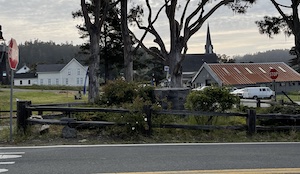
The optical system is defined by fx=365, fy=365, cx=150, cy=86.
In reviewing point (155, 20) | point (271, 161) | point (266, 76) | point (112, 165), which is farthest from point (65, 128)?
point (266, 76)

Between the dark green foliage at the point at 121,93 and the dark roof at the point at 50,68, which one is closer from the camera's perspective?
the dark green foliage at the point at 121,93

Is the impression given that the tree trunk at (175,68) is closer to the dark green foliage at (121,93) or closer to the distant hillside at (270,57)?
the dark green foliage at (121,93)

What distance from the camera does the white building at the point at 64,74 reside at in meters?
93.2

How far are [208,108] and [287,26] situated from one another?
12.5 metres

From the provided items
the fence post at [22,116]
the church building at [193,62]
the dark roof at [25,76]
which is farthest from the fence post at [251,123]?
the dark roof at [25,76]

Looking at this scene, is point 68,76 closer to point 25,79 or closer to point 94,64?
point 25,79

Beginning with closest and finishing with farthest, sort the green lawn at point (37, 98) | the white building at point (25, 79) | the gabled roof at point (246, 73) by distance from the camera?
1. the green lawn at point (37, 98)
2. the gabled roof at point (246, 73)
3. the white building at point (25, 79)

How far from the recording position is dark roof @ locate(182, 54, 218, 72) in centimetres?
8600

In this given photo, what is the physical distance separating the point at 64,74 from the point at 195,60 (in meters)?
34.1

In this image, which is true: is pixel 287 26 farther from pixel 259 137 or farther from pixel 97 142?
pixel 97 142

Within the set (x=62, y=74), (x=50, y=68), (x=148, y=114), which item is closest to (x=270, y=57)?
(x=62, y=74)

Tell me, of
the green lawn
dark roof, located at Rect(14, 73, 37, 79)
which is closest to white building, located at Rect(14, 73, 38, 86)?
dark roof, located at Rect(14, 73, 37, 79)

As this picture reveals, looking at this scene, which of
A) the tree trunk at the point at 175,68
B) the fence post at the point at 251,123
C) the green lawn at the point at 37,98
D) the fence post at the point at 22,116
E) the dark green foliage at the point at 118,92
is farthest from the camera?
the green lawn at the point at 37,98

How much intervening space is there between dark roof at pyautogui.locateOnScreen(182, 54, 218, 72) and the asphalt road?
76406mm
